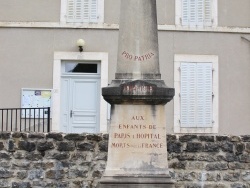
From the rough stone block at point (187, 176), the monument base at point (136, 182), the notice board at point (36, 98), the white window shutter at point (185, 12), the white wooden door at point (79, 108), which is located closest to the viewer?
the monument base at point (136, 182)

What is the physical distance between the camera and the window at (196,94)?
13.3 metres

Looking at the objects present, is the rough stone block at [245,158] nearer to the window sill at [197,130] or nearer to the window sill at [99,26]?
the window sill at [197,130]

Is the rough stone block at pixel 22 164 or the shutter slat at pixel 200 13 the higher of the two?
the shutter slat at pixel 200 13

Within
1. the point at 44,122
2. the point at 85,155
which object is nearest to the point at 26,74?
the point at 44,122

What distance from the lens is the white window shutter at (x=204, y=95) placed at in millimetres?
13273

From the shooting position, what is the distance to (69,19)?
44.4 feet

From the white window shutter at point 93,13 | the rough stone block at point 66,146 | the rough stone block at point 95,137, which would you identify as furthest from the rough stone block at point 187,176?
the white window shutter at point 93,13

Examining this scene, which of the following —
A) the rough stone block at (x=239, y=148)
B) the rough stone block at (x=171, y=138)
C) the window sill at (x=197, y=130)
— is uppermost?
the window sill at (x=197, y=130)

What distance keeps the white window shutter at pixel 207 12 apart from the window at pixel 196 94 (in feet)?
3.00

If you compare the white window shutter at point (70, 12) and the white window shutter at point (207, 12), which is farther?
the white window shutter at point (207, 12)

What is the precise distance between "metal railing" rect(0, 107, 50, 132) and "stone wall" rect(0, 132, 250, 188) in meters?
3.71

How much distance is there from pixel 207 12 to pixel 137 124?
23.7 feet

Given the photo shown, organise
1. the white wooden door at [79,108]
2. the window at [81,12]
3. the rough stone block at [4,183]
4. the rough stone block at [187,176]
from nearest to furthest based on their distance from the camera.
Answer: the rough stone block at [4,183], the rough stone block at [187,176], the white wooden door at [79,108], the window at [81,12]

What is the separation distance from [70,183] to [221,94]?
562 centimetres
